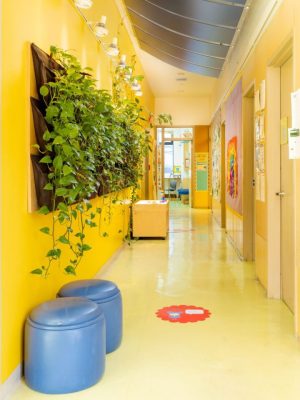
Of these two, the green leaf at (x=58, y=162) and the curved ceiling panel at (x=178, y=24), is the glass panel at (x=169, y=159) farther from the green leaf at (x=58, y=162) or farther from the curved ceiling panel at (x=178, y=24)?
the green leaf at (x=58, y=162)

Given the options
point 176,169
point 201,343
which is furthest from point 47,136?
point 176,169

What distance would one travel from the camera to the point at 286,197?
402 cm

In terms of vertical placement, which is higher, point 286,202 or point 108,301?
point 286,202

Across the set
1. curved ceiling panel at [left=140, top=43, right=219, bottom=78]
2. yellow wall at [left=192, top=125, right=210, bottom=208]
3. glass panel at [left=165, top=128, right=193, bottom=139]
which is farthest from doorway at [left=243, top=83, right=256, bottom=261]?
glass panel at [left=165, top=128, right=193, bottom=139]

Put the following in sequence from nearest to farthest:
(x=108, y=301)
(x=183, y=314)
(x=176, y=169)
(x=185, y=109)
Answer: (x=108, y=301) → (x=183, y=314) → (x=185, y=109) → (x=176, y=169)

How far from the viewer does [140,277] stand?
5301 mm

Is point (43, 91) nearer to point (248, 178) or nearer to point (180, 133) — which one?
point (248, 178)

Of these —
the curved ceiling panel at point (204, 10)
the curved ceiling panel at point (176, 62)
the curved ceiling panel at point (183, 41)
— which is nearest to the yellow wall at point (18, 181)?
the curved ceiling panel at point (204, 10)

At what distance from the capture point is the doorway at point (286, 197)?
3869mm

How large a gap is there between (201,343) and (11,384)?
146 centimetres

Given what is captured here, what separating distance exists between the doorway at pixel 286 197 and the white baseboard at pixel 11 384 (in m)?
2.49

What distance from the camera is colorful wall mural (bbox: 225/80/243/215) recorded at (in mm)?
6387

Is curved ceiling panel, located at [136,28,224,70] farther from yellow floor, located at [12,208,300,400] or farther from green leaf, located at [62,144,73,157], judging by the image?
green leaf, located at [62,144,73,157]

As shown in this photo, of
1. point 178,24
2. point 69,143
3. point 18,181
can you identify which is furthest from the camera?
point 178,24
